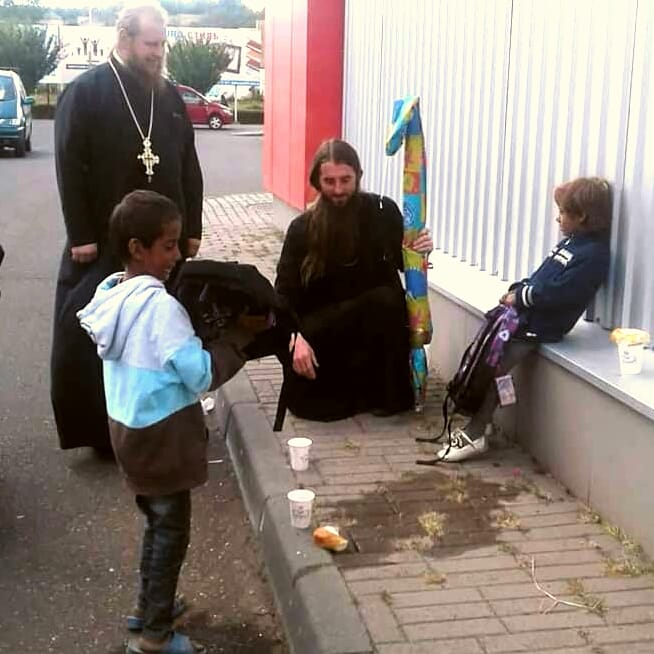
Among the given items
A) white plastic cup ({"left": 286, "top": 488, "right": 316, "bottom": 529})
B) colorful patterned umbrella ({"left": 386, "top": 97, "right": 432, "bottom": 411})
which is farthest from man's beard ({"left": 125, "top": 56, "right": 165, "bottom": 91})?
white plastic cup ({"left": 286, "top": 488, "right": 316, "bottom": 529})

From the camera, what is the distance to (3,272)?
10445mm

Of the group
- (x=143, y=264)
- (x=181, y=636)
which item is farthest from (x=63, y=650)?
(x=143, y=264)

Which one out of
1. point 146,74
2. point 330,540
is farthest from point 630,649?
point 146,74

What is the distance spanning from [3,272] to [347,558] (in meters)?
7.43

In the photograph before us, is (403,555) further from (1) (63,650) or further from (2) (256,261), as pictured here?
(2) (256,261)

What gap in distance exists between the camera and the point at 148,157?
16.5ft

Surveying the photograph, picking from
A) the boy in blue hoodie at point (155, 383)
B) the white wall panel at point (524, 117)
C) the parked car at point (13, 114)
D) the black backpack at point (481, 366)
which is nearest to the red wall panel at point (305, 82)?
the white wall panel at point (524, 117)

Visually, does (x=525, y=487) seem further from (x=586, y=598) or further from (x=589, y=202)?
(x=589, y=202)

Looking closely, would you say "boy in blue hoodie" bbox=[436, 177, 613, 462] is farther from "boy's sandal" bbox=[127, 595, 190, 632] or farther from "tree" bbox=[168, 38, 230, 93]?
"tree" bbox=[168, 38, 230, 93]

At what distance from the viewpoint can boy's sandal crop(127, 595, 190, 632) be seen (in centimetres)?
364

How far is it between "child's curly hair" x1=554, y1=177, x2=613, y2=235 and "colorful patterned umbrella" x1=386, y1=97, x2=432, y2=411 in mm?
1066

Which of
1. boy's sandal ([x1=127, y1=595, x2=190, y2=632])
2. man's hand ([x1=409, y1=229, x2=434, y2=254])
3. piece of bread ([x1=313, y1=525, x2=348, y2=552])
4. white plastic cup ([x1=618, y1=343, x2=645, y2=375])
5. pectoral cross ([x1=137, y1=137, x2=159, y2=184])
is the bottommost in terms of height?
boy's sandal ([x1=127, y1=595, x2=190, y2=632])

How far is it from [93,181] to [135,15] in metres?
0.79

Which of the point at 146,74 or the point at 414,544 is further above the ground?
the point at 146,74
